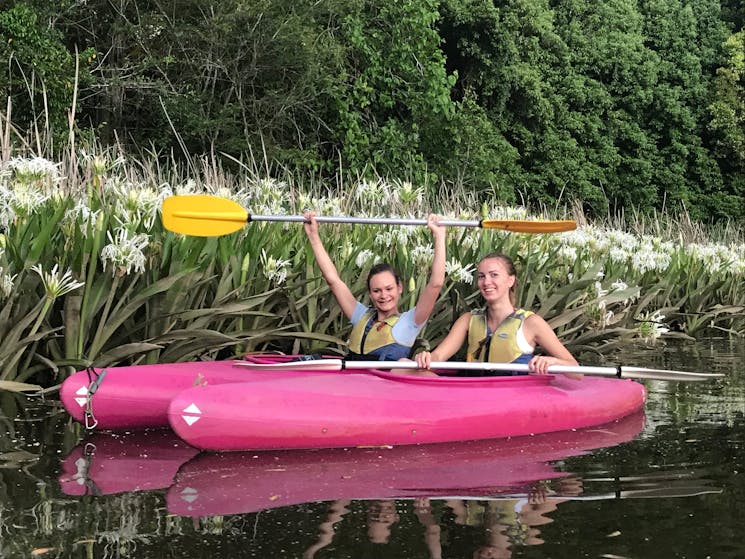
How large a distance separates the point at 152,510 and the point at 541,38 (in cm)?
3247

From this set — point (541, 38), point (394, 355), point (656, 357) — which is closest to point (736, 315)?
point (656, 357)

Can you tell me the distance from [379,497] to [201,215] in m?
2.98

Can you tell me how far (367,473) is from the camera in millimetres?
5105

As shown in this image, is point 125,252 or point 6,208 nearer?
point 125,252

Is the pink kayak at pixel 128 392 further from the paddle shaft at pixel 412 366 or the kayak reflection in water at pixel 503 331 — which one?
the kayak reflection in water at pixel 503 331

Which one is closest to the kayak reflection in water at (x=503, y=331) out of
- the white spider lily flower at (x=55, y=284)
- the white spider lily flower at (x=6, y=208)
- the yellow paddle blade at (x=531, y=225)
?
the yellow paddle blade at (x=531, y=225)

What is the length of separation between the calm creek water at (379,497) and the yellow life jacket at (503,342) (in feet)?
2.03

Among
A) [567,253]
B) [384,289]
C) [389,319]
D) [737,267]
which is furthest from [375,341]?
[737,267]

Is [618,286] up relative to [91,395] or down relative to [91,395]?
up

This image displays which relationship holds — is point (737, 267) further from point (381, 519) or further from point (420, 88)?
point (381, 519)

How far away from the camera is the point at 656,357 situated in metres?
10.8

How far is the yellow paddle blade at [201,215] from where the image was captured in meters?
7.02

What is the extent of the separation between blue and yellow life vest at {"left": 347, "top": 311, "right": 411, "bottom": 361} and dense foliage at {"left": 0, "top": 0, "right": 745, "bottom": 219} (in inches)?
200

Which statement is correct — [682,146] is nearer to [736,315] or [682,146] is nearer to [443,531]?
[736,315]
